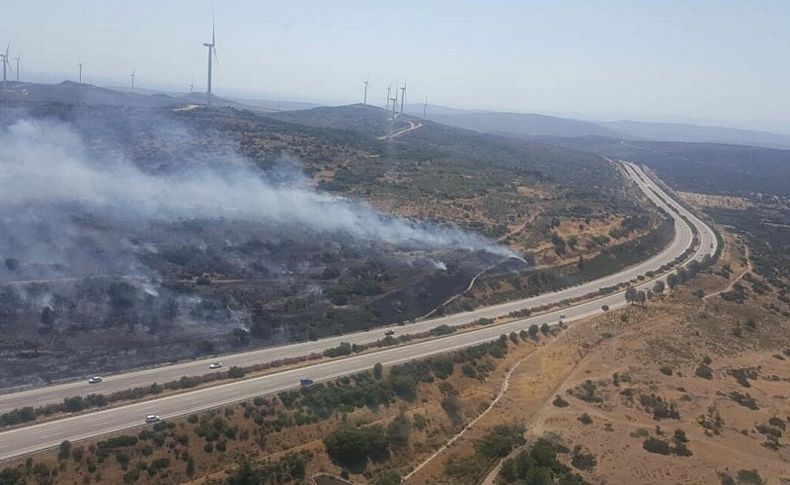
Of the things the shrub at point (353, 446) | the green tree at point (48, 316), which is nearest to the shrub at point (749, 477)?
the shrub at point (353, 446)

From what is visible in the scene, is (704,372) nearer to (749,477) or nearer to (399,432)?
(749,477)

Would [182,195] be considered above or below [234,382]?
above

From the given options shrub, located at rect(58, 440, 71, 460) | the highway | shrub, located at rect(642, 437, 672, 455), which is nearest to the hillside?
the highway

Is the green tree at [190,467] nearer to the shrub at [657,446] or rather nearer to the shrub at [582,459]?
the shrub at [582,459]

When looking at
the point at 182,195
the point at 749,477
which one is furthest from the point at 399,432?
the point at 182,195

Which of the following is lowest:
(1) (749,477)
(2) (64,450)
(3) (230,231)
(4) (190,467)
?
(4) (190,467)

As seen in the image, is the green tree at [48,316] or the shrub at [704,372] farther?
the shrub at [704,372]

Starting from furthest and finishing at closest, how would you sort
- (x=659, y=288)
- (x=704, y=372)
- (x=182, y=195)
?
(x=182, y=195)
(x=659, y=288)
(x=704, y=372)

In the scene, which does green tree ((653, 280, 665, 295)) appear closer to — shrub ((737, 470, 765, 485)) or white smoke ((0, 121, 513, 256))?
white smoke ((0, 121, 513, 256))
